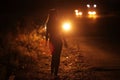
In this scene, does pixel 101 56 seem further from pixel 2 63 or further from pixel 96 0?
pixel 96 0

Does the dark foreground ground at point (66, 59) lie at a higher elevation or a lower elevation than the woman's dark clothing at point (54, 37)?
lower

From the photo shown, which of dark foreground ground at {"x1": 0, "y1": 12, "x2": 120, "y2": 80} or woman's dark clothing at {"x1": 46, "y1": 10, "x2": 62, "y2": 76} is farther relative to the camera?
woman's dark clothing at {"x1": 46, "y1": 10, "x2": 62, "y2": 76}

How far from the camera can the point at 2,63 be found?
34.7ft

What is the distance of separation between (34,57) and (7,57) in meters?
1.29

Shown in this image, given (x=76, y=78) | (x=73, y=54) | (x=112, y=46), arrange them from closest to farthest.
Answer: (x=76, y=78) → (x=73, y=54) → (x=112, y=46)

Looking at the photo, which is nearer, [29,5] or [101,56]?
[101,56]

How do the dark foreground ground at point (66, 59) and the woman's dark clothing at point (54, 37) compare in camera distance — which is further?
the woman's dark clothing at point (54, 37)

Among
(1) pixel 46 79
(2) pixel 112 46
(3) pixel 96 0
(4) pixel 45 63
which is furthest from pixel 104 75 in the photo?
(3) pixel 96 0

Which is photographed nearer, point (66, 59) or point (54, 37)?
point (54, 37)

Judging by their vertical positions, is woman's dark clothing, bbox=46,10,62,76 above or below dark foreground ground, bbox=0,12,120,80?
above

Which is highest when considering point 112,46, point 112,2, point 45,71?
point 45,71

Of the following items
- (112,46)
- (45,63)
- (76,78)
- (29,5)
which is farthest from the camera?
(29,5)

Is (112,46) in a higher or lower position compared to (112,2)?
higher

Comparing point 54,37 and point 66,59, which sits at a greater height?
point 54,37
